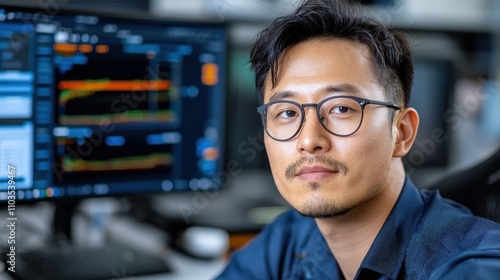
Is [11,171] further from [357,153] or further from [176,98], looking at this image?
[357,153]

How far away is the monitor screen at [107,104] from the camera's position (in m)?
1.27

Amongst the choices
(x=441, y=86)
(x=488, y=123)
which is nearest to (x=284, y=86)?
(x=441, y=86)

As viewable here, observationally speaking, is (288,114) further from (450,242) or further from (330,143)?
(450,242)

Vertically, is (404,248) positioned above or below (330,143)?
below

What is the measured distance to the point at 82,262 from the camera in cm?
131

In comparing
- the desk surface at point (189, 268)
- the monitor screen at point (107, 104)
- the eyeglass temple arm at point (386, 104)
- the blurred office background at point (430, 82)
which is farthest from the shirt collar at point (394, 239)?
Result: the blurred office background at point (430, 82)

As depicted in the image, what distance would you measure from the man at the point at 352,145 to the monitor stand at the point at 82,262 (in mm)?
405

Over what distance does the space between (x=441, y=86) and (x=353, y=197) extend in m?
1.13

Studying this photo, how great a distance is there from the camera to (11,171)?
1.26 metres

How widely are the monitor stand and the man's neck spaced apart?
430 mm

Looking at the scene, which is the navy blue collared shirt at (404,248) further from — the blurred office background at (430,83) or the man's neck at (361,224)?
the blurred office background at (430,83)

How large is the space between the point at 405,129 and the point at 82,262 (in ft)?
2.24

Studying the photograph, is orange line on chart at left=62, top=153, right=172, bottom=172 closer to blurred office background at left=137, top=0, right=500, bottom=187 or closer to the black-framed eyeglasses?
blurred office background at left=137, top=0, right=500, bottom=187

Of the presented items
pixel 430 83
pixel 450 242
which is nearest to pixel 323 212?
pixel 450 242
